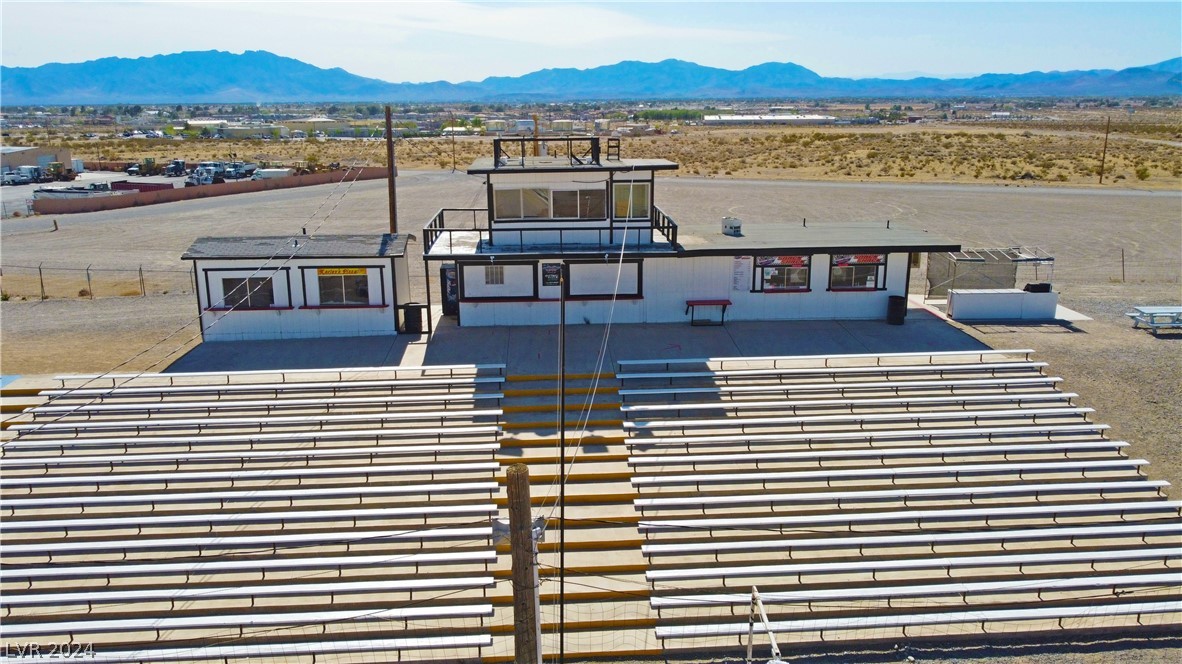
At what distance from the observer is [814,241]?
24391 millimetres

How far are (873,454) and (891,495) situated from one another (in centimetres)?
148

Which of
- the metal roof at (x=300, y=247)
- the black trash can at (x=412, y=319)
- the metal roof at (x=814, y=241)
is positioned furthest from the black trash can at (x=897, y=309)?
the metal roof at (x=300, y=247)

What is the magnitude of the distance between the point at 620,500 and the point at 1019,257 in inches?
693

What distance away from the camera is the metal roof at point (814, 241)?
76.8 feet

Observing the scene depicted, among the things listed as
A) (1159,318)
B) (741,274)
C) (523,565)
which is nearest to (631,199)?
(741,274)

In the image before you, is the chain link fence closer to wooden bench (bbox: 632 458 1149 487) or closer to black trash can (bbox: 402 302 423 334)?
black trash can (bbox: 402 302 423 334)

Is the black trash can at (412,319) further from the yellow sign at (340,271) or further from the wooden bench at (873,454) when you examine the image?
the wooden bench at (873,454)

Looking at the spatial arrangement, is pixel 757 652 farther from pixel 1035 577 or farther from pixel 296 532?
pixel 296 532

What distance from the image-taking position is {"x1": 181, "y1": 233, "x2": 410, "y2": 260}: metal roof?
22.4m

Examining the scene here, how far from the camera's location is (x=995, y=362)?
20703 millimetres

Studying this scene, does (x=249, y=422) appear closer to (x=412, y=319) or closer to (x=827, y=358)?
(x=412, y=319)

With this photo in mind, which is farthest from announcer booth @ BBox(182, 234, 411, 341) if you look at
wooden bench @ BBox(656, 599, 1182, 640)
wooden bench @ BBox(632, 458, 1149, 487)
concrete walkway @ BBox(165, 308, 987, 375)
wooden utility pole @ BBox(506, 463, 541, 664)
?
wooden utility pole @ BBox(506, 463, 541, 664)

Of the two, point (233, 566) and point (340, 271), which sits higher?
point (340, 271)

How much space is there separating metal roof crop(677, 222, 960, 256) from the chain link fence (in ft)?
61.0
